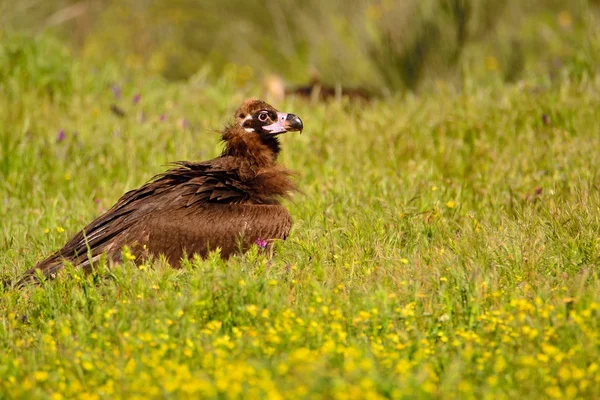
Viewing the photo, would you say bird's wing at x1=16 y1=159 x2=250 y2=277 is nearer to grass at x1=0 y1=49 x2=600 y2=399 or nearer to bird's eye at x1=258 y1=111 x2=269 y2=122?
grass at x1=0 y1=49 x2=600 y2=399

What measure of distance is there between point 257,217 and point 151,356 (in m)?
1.96

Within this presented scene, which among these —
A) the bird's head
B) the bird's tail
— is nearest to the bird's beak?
the bird's head

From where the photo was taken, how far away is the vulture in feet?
19.5

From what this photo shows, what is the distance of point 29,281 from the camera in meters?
5.80

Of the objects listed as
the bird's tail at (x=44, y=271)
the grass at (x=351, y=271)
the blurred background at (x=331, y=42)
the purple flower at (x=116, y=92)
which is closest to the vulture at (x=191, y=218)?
the bird's tail at (x=44, y=271)

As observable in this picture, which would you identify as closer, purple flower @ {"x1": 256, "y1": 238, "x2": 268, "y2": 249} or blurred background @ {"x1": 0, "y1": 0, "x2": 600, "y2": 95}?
purple flower @ {"x1": 256, "y1": 238, "x2": 268, "y2": 249}

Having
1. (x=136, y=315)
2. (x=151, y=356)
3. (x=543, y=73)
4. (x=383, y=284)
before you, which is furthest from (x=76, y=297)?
(x=543, y=73)

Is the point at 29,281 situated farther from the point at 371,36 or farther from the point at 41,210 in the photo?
the point at 371,36

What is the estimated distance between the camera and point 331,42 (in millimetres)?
12570

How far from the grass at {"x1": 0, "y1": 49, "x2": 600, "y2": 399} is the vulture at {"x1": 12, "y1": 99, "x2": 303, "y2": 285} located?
22cm

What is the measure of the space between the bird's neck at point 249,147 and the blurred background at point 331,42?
3.74m

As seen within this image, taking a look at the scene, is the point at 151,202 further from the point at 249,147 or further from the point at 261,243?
the point at 249,147

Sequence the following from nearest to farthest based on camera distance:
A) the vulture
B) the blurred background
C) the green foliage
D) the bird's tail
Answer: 1. the bird's tail
2. the vulture
3. the green foliage
4. the blurred background

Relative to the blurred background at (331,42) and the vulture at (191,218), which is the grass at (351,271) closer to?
the vulture at (191,218)
